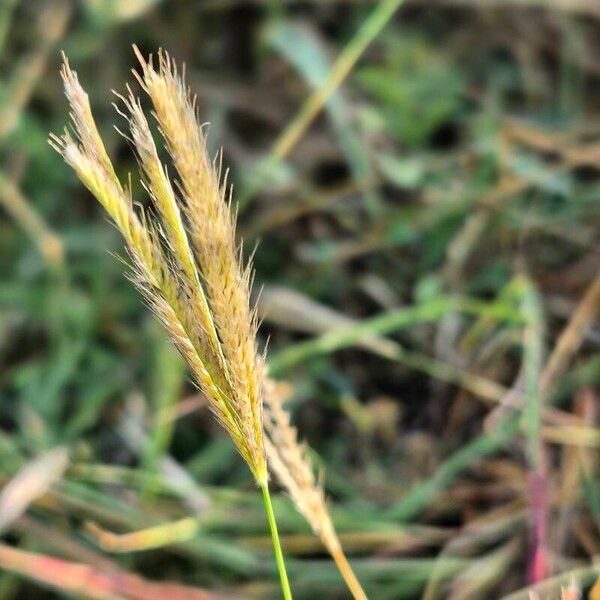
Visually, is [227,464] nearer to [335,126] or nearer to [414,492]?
[414,492]

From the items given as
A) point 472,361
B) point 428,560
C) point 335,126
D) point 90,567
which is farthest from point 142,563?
point 335,126

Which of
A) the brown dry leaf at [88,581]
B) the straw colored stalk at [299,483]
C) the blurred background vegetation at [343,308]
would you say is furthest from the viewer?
the blurred background vegetation at [343,308]

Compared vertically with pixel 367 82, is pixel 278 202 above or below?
below

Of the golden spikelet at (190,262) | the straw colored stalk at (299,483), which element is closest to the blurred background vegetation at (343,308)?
the straw colored stalk at (299,483)

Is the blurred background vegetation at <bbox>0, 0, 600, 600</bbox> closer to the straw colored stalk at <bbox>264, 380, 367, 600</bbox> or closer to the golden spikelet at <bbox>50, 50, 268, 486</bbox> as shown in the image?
the straw colored stalk at <bbox>264, 380, 367, 600</bbox>

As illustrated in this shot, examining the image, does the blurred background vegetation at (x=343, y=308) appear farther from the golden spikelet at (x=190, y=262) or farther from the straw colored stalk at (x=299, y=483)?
the golden spikelet at (x=190, y=262)

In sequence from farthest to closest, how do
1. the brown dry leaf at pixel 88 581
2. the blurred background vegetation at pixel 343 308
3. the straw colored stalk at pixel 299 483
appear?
the blurred background vegetation at pixel 343 308
the brown dry leaf at pixel 88 581
the straw colored stalk at pixel 299 483

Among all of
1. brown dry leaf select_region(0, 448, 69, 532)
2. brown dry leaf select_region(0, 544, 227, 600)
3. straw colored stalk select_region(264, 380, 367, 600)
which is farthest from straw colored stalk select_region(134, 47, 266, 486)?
brown dry leaf select_region(0, 448, 69, 532)
